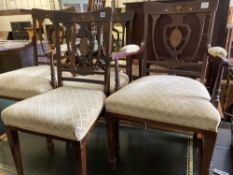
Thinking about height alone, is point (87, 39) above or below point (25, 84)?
above

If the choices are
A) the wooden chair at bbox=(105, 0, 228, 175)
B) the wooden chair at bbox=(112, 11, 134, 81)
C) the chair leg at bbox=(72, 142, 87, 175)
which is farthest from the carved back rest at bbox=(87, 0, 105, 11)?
the chair leg at bbox=(72, 142, 87, 175)

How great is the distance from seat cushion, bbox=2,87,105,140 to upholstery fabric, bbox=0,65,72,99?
22 cm

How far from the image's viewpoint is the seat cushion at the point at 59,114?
91 cm

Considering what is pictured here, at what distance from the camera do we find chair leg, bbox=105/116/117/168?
1172mm

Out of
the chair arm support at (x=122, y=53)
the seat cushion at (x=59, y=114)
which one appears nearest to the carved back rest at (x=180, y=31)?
the chair arm support at (x=122, y=53)

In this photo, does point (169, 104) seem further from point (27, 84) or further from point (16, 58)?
point (16, 58)

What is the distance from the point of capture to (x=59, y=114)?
0.95 m

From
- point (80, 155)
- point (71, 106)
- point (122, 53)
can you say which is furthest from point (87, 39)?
point (80, 155)

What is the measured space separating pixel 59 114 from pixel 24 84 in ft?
1.86

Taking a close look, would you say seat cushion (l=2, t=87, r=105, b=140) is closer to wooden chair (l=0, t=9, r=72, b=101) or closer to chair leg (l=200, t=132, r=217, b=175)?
wooden chair (l=0, t=9, r=72, b=101)

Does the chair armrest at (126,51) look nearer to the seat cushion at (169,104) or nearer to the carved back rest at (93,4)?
the seat cushion at (169,104)

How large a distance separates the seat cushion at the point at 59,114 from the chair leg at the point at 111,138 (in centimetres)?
13

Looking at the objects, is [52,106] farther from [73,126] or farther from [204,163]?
[204,163]

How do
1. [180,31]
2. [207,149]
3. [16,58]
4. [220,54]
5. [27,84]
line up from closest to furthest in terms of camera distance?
[207,149], [220,54], [27,84], [180,31], [16,58]
